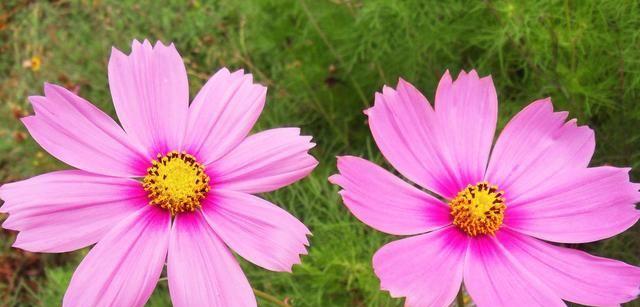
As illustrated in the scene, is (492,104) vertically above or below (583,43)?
below

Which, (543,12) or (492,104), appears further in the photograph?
(543,12)

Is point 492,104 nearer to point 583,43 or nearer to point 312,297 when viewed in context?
point 312,297

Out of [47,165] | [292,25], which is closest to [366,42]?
[292,25]

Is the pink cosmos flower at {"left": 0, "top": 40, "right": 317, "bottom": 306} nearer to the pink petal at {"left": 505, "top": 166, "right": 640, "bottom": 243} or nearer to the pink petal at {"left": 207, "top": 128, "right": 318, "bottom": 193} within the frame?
the pink petal at {"left": 207, "top": 128, "right": 318, "bottom": 193}

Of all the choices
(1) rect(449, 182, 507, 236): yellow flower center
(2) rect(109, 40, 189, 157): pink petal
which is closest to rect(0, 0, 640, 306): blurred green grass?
(1) rect(449, 182, 507, 236): yellow flower center

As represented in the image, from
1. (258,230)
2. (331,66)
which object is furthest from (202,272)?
(331,66)

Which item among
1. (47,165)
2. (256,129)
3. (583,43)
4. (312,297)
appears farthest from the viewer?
(47,165)
